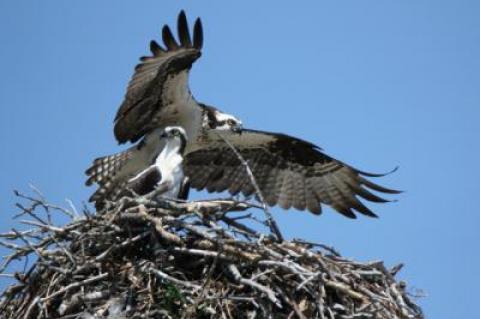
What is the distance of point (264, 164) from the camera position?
30.6ft

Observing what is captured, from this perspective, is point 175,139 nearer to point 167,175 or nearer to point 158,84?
point 167,175

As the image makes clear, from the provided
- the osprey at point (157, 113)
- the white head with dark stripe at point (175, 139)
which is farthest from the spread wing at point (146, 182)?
the osprey at point (157, 113)

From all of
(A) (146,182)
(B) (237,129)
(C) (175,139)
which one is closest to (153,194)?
(A) (146,182)

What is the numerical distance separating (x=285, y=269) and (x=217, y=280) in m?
0.49

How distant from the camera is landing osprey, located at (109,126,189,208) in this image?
25.5ft

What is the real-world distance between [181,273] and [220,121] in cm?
243

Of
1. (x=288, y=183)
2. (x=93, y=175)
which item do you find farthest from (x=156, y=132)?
(x=288, y=183)

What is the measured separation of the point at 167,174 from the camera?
7.84 meters

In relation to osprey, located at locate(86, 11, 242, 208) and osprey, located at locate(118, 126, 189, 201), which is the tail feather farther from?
osprey, located at locate(118, 126, 189, 201)

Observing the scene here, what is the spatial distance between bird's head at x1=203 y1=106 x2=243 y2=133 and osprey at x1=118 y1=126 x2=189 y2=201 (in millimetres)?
603

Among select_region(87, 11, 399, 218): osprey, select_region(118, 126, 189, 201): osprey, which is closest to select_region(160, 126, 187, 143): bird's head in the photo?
select_region(118, 126, 189, 201): osprey

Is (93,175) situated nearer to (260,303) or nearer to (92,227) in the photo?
(92,227)

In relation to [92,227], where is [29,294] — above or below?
below

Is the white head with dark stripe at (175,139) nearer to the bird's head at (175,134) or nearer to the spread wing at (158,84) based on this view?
the bird's head at (175,134)
